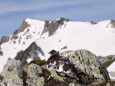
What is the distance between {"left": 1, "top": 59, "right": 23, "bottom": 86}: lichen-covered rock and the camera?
2825 centimetres

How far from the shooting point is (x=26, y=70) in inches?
1191

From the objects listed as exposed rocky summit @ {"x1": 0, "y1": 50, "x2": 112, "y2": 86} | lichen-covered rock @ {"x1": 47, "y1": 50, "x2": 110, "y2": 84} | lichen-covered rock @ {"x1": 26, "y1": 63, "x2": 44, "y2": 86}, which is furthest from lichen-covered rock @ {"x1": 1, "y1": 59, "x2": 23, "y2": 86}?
lichen-covered rock @ {"x1": 47, "y1": 50, "x2": 110, "y2": 84}

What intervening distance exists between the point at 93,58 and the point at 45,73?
466 centimetres

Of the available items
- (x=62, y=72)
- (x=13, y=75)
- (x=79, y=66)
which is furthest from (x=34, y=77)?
(x=79, y=66)

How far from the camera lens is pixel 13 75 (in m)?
28.8

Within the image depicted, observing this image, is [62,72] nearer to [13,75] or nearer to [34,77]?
[34,77]

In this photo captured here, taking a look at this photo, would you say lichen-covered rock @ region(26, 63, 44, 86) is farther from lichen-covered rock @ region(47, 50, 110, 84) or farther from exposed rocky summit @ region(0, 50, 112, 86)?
lichen-covered rock @ region(47, 50, 110, 84)

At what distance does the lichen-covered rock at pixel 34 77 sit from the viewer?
93.2 feet

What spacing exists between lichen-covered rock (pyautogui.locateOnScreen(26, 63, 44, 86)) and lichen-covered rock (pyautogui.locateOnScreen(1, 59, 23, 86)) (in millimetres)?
720

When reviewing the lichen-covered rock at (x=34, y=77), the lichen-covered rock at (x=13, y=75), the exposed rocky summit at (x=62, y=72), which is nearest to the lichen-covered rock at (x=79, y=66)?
the exposed rocky summit at (x=62, y=72)

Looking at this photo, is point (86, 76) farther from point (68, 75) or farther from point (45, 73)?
point (45, 73)

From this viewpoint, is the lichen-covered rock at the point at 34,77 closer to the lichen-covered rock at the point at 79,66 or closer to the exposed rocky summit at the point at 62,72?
the exposed rocky summit at the point at 62,72

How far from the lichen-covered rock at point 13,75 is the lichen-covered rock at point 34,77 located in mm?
720

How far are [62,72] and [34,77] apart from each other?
9.41ft
